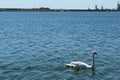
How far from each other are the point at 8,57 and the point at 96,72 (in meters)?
10.5

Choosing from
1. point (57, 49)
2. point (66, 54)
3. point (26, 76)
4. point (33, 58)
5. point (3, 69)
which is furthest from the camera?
point (57, 49)

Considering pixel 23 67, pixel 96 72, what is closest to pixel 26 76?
pixel 23 67

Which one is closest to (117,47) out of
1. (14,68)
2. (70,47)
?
(70,47)

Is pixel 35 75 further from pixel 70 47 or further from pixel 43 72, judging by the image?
pixel 70 47

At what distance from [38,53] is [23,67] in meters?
7.02

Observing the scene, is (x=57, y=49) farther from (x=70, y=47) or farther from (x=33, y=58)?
(x=33, y=58)

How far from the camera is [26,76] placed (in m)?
25.8

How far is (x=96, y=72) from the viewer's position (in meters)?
27.3

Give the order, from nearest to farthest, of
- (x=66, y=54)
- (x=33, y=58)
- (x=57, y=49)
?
(x=33, y=58)
(x=66, y=54)
(x=57, y=49)

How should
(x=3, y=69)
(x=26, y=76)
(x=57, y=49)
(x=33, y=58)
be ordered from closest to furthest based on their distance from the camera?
(x=26, y=76) → (x=3, y=69) → (x=33, y=58) → (x=57, y=49)

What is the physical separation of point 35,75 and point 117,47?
1616 centimetres

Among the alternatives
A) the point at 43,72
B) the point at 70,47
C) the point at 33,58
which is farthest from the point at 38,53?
the point at 43,72

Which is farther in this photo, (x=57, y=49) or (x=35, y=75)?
(x=57, y=49)

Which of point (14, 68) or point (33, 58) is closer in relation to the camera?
point (14, 68)
